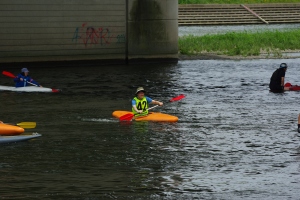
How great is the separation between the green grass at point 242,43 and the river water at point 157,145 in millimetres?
10562

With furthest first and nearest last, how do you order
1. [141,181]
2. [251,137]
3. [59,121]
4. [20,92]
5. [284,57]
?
[284,57] < [20,92] < [59,121] < [251,137] < [141,181]

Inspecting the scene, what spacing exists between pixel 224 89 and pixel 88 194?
1614cm

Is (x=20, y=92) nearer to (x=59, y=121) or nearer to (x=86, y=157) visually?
(x=59, y=121)

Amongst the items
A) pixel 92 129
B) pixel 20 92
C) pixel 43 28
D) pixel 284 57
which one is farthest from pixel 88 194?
pixel 284 57

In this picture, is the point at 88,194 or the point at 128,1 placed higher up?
the point at 128,1

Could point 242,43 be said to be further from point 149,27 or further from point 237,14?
point 237,14

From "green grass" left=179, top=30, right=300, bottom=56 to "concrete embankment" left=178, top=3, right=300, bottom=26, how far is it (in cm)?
1613

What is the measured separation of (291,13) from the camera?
2630 inches

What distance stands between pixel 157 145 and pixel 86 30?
19.9 metres

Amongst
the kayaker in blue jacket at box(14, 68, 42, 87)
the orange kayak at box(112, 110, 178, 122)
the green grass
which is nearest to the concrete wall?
the green grass

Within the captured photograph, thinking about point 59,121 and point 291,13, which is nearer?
point 59,121

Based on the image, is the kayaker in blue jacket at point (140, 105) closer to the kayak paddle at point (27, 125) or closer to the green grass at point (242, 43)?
the kayak paddle at point (27, 125)

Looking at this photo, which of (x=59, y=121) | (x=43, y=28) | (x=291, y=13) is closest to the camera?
(x=59, y=121)

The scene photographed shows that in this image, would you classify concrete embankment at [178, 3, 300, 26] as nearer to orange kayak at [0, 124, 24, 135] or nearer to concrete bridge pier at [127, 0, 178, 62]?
concrete bridge pier at [127, 0, 178, 62]
